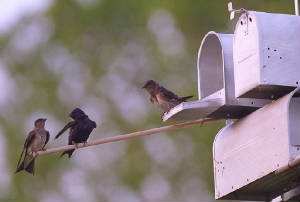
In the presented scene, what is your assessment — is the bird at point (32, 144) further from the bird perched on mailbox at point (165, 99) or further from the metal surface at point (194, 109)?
the metal surface at point (194, 109)

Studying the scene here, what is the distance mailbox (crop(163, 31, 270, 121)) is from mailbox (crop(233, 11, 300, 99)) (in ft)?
0.80

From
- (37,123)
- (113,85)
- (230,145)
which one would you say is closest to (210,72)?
(230,145)

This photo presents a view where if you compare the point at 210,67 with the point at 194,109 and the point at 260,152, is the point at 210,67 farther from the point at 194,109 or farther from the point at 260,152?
the point at 260,152

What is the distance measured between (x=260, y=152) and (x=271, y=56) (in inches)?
19.6

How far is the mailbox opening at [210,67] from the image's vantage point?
336 inches

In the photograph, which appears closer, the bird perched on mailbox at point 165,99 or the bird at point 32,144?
the bird perched on mailbox at point 165,99

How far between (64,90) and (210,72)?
9.37 m

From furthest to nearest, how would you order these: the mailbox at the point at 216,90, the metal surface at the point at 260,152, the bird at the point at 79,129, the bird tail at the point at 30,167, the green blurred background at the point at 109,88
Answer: the green blurred background at the point at 109,88
the bird at the point at 79,129
the bird tail at the point at 30,167
the mailbox at the point at 216,90
the metal surface at the point at 260,152

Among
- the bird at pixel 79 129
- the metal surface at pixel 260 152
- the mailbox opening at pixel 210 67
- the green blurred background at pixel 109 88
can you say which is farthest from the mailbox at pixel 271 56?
the green blurred background at pixel 109 88

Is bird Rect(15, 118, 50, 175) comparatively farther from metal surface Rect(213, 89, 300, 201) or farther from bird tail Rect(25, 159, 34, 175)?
metal surface Rect(213, 89, 300, 201)

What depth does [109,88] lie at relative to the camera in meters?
17.8

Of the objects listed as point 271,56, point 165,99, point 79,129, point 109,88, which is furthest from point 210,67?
point 109,88

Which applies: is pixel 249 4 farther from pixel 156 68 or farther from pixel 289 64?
pixel 289 64

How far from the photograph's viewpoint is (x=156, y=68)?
1789 centimetres
